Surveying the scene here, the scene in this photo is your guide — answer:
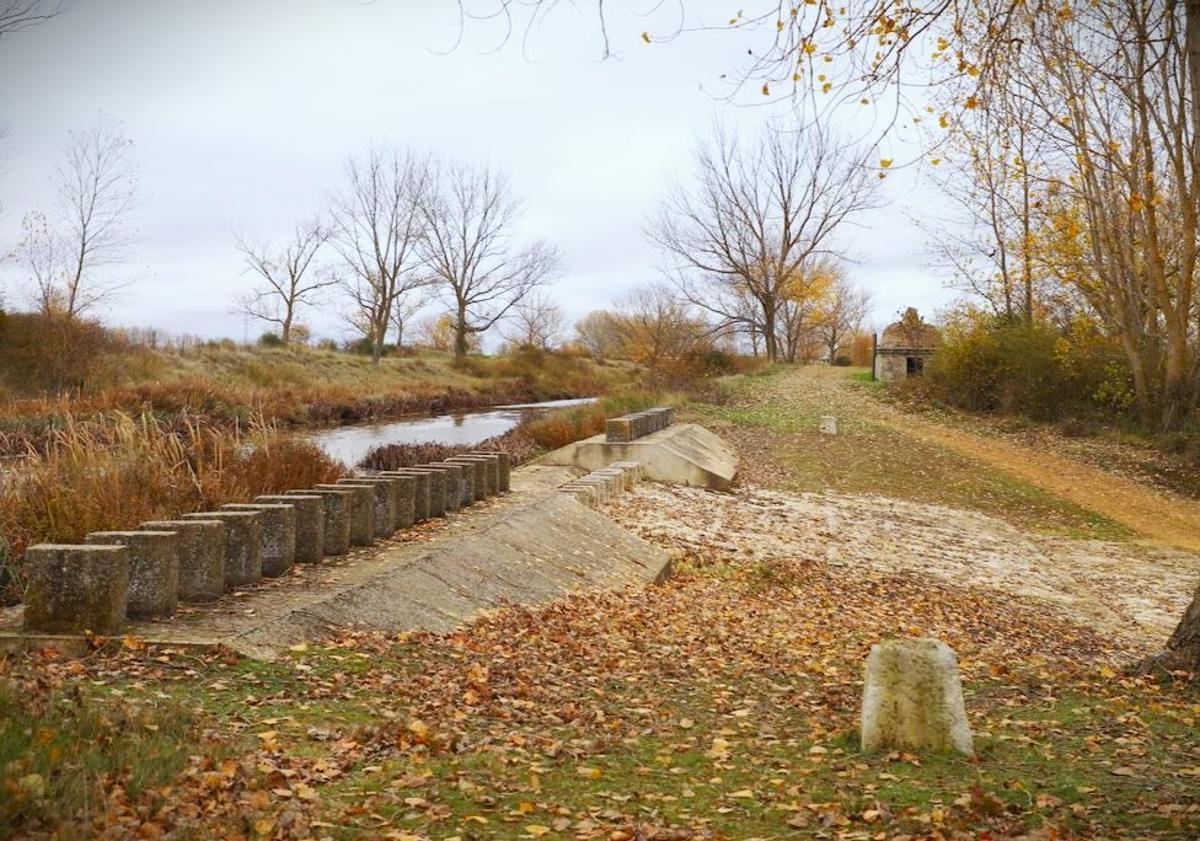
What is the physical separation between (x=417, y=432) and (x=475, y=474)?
14683 mm

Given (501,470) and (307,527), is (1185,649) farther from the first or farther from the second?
(501,470)

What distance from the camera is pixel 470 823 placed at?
14.9 feet

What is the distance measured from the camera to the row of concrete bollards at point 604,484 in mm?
14195

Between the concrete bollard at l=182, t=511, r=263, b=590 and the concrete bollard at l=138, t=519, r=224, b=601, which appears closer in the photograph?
the concrete bollard at l=138, t=519, r=224, b=601

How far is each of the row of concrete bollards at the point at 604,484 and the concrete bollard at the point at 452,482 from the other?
1.63m

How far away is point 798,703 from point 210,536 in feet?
13.1

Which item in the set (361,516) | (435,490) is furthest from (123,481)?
(435,490)

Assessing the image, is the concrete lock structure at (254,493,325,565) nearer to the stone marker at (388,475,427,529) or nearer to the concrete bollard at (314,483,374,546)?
the concrete bollard at (314,483,374,546)

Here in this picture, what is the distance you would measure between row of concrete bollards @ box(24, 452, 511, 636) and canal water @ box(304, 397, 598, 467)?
31.4 feet

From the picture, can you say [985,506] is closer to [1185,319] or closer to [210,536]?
[1185,319]

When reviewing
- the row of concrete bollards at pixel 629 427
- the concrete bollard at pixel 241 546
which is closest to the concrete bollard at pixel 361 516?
the concrete bollard at pixel 241 546

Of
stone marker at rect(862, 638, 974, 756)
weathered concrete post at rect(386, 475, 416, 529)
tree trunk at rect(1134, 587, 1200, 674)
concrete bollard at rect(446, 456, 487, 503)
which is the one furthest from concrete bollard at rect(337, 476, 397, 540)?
tree trunk at rect(1134, 587, 1200, 674)

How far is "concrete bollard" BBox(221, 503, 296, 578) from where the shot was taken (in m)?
8.28

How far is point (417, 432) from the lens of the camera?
2762 centimetres
